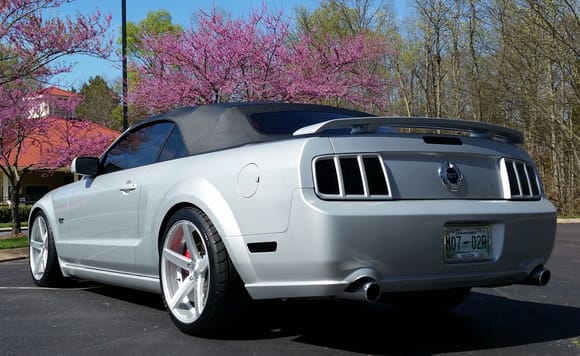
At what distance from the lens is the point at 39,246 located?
605cm

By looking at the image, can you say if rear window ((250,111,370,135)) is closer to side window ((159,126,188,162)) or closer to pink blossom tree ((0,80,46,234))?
side window ((159,126,188,162))

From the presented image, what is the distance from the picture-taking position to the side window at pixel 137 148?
4.65 meters

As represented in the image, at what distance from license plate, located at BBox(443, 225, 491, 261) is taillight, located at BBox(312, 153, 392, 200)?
41 cm

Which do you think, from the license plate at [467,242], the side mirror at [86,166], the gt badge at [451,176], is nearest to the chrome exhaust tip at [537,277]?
the license plate at [467,242]

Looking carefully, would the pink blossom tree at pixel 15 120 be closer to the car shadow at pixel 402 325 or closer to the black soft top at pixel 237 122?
the car shadow at pixel 402 325

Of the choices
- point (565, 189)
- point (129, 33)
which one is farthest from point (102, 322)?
point (129, 33)

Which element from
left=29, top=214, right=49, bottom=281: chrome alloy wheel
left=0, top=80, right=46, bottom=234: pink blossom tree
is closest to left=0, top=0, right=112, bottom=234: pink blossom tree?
left=0, top=80, right=46, bottom=234: pink blossom tree

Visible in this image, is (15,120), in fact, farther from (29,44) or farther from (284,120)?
(284,120)

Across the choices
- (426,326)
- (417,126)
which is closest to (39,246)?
(426,326)

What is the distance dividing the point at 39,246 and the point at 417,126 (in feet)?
13.1

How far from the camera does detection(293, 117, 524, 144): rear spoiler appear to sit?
11.1 ft

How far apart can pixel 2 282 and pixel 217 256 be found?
12.3 ft

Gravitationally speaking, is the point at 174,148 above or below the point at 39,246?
above

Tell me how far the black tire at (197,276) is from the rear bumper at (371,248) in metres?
0.17
